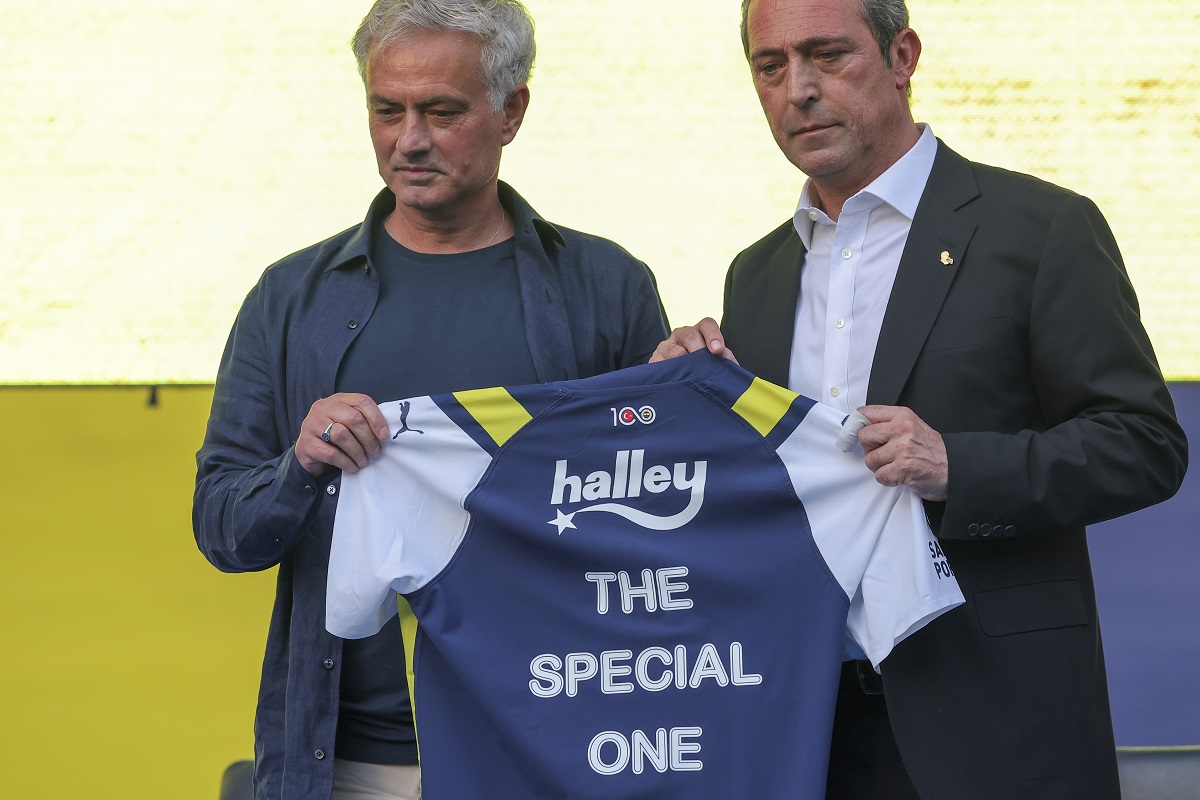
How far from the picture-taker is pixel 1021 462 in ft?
4.72

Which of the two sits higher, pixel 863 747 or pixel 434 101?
pixel 434 101

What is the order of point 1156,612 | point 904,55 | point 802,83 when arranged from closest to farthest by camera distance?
point 802,83
point 904,55
point 1156,612

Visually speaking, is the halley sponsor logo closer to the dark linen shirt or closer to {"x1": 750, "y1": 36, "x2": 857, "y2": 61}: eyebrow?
the dark linen shirt

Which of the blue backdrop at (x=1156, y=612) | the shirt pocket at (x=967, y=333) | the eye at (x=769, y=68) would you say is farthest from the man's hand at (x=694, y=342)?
the blue backdrop at (x=1156, y=612)

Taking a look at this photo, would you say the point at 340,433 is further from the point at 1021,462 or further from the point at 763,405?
the point at 1021,462

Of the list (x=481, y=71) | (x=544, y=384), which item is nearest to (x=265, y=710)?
(x=544, y=384)

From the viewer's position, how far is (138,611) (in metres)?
2.90

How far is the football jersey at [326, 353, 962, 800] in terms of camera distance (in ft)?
5.05

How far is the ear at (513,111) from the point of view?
5.73 ft

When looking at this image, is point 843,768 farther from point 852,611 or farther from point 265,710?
point 265,710

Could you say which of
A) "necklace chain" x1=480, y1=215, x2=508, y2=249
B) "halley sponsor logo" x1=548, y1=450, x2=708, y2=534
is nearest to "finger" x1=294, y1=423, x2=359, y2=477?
"halley sponsor logo" x1=548, y1=450, x2=708, y2=534

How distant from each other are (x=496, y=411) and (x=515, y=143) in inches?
62.0

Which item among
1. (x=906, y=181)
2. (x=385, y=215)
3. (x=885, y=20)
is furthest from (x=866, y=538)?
(x=385, y=215)

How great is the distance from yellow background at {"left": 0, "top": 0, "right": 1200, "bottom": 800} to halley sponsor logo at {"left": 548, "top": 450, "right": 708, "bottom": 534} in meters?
1.46
